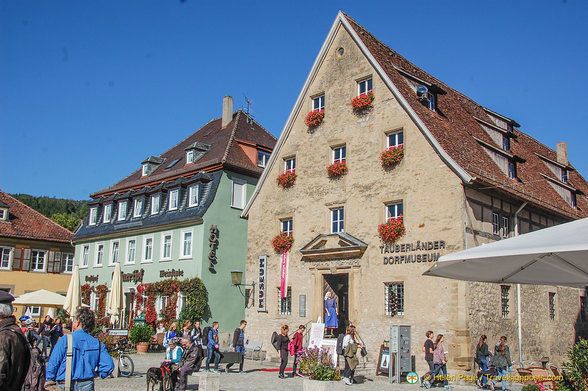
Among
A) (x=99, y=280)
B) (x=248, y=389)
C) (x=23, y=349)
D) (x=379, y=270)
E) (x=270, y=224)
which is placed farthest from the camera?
(x=99, y=280)

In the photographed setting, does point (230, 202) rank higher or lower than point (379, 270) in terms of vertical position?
higher

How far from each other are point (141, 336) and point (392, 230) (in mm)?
12423

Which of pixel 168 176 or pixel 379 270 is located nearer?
pixel 379 270

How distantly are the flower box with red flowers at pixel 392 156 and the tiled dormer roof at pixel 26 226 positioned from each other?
30.2 meters

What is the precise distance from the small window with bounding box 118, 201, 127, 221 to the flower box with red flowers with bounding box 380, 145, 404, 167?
2106 cm

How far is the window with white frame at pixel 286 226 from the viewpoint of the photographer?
82.5ft

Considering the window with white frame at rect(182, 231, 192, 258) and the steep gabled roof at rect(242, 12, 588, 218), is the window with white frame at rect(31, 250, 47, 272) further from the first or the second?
the steep gabled roof at rect(242, 12, 588, 218)

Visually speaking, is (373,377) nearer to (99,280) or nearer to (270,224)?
(270,224)

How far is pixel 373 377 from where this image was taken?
19.0 metres

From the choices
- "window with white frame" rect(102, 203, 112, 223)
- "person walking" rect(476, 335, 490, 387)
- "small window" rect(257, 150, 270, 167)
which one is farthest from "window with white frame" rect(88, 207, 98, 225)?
"person walking" rect(476, 335, 490, 387)

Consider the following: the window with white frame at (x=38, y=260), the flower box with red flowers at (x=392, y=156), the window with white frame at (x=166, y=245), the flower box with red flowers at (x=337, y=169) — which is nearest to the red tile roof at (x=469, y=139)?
the flower box with red flowers at (x=392, y=156)

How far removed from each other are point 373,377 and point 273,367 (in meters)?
4.62

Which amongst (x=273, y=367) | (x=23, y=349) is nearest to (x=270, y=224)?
(x=273, y=367)

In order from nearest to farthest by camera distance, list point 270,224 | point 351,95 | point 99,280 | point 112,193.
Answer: point 351,95 < point 270,224 < point 99,280 < point 112,193
